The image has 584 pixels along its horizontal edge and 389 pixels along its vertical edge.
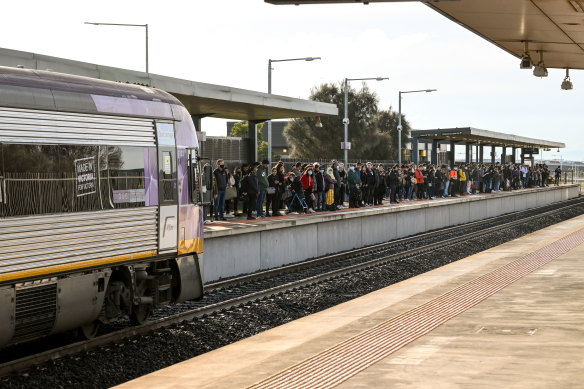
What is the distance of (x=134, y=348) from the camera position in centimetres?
1128

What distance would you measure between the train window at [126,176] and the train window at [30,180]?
99 centimetres

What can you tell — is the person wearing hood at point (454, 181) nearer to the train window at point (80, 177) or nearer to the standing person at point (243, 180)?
the standing person at point (243, 180)

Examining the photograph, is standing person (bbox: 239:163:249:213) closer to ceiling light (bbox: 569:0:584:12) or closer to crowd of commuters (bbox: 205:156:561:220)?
crowd of commuters (bbox: 205:156:561:220)

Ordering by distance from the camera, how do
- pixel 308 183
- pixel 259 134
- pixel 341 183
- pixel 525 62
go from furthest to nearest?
pixel 259 134
pixel 341 183
pixel 308 183
pixel 525 62

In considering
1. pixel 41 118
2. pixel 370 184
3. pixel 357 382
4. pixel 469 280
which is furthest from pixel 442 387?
pixel 370 184

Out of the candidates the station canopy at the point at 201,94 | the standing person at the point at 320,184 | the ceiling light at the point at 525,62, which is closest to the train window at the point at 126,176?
the station canopy at the point at 201,94

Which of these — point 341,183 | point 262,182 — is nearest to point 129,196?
point 262,182

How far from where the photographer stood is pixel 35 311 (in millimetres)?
9727

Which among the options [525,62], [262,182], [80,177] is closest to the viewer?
[80,177]

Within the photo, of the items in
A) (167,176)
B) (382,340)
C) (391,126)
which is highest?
(391,126)

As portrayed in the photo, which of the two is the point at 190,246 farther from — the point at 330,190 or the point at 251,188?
the point at 330,190

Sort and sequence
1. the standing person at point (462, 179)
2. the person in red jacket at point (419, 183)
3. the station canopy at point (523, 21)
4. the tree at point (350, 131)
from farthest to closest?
the tree at point (350, 131)
the standing person at point (462, 179)
the person in red jacket at point (419, 183)
the station canopy at point (523, 21)

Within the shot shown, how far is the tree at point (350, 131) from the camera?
8438 cm

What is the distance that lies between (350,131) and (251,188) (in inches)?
2469
